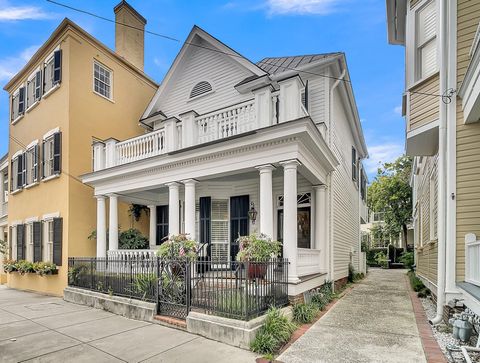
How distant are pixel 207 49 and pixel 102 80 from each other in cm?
452

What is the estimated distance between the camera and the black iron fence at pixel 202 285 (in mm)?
5848

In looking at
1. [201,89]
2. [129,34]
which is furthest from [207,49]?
[129,34]

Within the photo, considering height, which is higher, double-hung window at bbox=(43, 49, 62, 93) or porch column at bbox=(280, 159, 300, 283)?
double-hung window at bbox=(43, 49, 62, 93)

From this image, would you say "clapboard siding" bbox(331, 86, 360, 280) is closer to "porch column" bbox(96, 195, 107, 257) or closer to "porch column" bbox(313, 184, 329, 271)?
"porch column" bbox(313, 184, 329, 271)

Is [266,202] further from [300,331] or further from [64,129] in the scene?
[64,129]

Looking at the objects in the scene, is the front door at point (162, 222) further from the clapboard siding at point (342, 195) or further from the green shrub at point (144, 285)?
the clapboard siding at point (342, 195)

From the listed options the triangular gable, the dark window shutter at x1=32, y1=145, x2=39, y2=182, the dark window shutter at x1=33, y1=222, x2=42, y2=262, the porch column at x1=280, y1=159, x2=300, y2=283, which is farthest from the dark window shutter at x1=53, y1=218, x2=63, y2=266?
the porch column at x1=280, y1=159, x2=300, y2=283

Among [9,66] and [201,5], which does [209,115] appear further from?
[9,66]

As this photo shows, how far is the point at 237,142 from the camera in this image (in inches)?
306

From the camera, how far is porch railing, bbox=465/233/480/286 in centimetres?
518

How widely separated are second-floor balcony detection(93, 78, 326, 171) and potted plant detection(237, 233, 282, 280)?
2511mm

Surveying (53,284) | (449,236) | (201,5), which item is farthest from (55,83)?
(449,236)

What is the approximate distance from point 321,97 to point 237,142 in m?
3.81

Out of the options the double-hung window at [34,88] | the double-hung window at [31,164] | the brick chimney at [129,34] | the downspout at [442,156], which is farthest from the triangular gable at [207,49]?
the double-hung window at [31,164]
